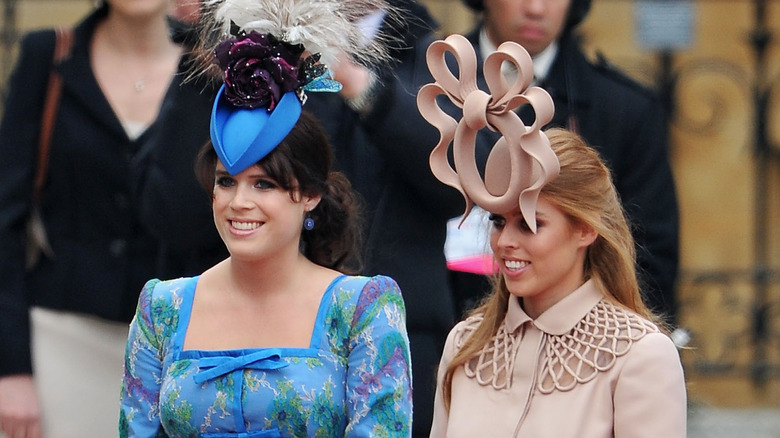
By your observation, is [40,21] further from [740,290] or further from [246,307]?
[246,307]

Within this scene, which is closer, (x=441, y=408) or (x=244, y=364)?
(x=244, y=364)

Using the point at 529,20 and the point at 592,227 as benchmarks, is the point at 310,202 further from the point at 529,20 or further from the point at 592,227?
the point at 529,20

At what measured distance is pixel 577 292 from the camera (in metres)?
3.23

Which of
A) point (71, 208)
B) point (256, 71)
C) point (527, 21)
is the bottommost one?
point (71, 208)

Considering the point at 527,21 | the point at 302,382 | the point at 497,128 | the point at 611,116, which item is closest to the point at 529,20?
the point at 527,21

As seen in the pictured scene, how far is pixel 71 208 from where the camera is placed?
15.4 ft

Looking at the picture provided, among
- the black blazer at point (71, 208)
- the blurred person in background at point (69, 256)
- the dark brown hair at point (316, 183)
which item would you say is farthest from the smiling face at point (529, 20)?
the dark brown hair at point (316, 183)

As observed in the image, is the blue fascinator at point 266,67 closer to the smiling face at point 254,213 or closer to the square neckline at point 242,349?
the smiling face at point 254,213

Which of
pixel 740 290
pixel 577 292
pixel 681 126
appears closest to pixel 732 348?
pixel 740 290

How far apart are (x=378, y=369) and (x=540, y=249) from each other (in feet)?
1.33

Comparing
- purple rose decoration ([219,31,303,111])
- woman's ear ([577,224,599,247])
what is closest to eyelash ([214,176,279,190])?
purple rose decoration ([219,31,303,111])

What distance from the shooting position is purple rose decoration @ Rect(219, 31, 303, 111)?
Answer: 3.25 m

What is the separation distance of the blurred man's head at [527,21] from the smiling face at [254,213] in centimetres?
158

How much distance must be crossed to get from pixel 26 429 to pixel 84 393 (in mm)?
193
